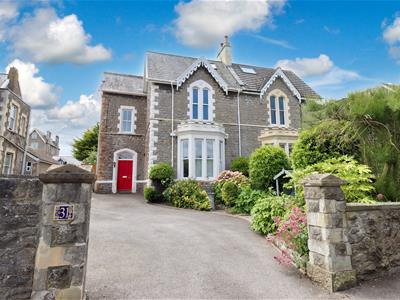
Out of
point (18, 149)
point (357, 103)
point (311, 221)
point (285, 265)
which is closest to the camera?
point (311, 221)

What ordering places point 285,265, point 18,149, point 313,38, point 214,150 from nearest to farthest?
1. point 285,265
2. point 313,38
3. point 214,150
4. point 18,149

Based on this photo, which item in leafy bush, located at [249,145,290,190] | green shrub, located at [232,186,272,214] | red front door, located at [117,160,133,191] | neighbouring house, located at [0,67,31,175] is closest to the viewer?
green shrub, located at [232,186,272,214]

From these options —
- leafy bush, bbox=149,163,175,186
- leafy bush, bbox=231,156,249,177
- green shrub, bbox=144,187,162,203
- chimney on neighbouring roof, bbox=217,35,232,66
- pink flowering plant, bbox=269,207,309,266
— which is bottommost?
pink flowering plant, bbox=269,207,309,266

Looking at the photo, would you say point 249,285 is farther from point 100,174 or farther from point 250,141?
point 100,174

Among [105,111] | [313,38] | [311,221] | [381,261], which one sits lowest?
[381,261]

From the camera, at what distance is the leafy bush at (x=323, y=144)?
6.50 m

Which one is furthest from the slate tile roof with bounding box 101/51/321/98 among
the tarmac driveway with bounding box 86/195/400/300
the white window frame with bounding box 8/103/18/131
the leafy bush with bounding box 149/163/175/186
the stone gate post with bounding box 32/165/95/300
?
the stone gate post with bounding box 32/165/95/300

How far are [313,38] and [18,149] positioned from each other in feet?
68.9

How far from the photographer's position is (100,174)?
1584cm

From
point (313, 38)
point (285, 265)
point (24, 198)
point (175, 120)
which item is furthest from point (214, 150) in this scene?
point (24, 198)

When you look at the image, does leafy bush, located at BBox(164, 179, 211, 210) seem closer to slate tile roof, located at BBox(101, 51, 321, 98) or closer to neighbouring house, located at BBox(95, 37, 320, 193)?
neighbouring house, located at BBox(95, 37, 320, 193)

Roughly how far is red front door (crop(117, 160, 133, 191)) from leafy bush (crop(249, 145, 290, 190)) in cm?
890

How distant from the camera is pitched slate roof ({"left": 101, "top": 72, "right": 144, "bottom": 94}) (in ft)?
55.9

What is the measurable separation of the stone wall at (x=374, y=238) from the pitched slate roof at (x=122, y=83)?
15900 mm
